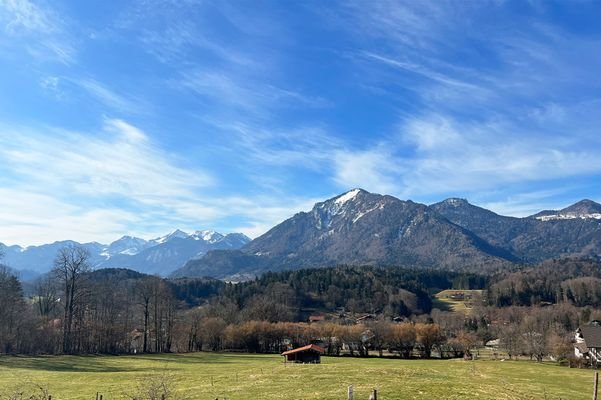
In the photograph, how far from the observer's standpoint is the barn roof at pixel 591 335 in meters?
108

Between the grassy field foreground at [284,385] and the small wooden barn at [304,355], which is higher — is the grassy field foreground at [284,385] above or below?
above

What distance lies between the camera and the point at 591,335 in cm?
11175

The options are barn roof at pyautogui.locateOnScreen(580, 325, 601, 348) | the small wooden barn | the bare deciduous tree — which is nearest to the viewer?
the small wooden barn

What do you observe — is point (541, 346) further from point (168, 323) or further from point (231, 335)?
point (168, 323)

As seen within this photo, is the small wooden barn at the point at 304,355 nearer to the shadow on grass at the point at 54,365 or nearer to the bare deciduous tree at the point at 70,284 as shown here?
the shadow on grass at the point at 54,365

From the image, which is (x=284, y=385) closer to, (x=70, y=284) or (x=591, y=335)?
(x=70, y=284)

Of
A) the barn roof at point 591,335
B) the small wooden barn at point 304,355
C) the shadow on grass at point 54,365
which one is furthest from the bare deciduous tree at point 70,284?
the barn roof at point 591,335

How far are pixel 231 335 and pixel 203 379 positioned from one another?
76320 mm

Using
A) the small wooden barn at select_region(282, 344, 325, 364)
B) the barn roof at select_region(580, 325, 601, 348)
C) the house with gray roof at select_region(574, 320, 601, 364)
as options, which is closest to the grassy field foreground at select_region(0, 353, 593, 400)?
the small wooden barn at select_region(282, 344, 325, 364)

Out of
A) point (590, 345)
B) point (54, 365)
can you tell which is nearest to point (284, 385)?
point (54, 365)

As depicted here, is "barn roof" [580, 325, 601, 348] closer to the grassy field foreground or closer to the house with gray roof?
the house with gray roof

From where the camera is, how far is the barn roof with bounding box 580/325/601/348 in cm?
10794

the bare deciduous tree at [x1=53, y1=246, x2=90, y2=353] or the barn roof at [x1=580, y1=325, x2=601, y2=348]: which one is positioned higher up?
the bare deciduous tree at [x1=53, y1=246, x2=90, y2=353]

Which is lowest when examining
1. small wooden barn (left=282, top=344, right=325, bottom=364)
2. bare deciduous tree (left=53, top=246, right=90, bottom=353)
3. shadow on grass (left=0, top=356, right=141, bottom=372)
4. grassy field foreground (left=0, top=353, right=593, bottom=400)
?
small wooden barn (left=282, top=344, right=325, bottom=364)
